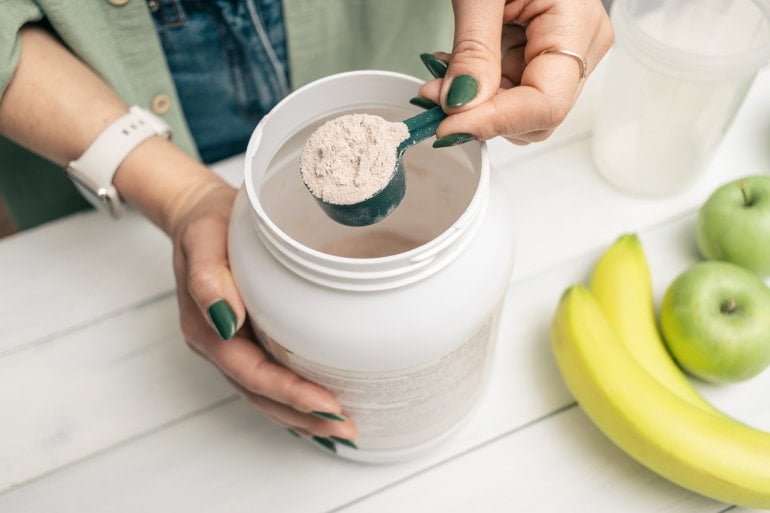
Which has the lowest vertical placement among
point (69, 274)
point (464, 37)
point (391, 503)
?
point (391, 503)

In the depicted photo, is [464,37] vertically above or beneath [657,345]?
above

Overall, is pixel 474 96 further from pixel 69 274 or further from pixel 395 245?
pixel 69 274

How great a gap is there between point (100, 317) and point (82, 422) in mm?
95

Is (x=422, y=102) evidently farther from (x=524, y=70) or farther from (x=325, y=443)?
(x=325, y=443)

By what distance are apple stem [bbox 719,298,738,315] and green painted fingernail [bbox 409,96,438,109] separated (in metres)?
0.29

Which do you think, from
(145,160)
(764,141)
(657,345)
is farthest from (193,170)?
(764,141)

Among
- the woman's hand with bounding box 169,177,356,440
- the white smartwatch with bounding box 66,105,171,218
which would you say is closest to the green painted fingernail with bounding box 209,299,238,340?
the woman's hand with bounding box 169,177,356,440

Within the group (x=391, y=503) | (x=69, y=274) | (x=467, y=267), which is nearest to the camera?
(x=467, y=267)

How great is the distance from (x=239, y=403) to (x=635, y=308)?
1.11ft

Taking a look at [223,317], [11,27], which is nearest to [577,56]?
[223,317]

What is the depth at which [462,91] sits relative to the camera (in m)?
0.40

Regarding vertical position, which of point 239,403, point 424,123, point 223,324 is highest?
point 424,123

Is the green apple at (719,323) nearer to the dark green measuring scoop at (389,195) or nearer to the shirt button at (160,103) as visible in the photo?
the dark green measuring scoop at (389,195)

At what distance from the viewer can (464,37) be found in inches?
17.2
